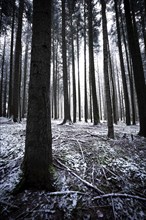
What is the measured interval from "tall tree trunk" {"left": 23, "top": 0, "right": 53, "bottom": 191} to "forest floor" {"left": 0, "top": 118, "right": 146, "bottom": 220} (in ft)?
0.79

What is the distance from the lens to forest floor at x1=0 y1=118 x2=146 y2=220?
1.82 m

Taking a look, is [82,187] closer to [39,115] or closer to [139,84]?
[39,115]

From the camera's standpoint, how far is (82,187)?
227 cm

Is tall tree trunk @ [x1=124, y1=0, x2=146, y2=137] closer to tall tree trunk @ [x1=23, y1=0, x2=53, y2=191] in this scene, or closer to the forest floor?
the forest floor

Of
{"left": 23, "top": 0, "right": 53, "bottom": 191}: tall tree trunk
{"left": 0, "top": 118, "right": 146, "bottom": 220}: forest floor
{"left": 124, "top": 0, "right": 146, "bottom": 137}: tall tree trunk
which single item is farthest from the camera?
{"left": 124, "top": 0, "right": 146, "bottom": 137}: tall tree trunk

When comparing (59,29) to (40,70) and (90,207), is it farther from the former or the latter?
(90,207)

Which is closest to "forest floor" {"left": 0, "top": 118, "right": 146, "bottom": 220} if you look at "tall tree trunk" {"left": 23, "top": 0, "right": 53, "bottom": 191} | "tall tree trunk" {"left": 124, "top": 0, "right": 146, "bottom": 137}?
"tall tree trunk" {"left": 23, "top": 0, "right": 53, "bottom": 191}

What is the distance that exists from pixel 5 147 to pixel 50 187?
204 centimetres

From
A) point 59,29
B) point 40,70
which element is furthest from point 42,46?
point 59,29

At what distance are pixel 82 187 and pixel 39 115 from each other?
5.23 ft

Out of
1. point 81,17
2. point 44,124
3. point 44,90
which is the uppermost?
point 81,17

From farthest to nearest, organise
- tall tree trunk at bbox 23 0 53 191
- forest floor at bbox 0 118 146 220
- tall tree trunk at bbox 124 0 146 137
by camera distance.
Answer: tall tree trunk at bbox 124 0 146 137
tall tree trunk at bbox 23 0 53 191
forest floor at bbox 0 118 146 220

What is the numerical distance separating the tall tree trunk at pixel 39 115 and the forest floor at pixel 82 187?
24 centimetres

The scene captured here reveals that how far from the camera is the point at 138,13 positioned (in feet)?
27.9
